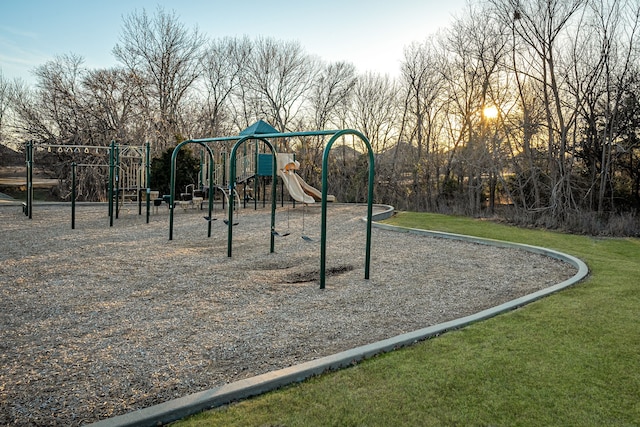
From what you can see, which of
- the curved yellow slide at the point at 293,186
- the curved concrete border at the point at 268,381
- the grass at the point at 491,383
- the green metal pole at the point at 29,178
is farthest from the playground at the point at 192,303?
the curved yellow slide at the point at 293,186

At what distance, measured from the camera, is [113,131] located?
1958cm

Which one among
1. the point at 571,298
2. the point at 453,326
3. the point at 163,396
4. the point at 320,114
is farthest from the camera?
the point at 320,114

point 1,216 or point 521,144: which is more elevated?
point 521,144

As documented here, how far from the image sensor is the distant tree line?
1302 centimetres

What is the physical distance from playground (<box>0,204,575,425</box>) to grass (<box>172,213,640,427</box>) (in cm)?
41

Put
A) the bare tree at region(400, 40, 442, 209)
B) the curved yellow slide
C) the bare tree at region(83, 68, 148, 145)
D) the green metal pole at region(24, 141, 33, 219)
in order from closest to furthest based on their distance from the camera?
the green metal pole at region(24, 141, 33, 219) < the curved yellow slide < the bare tree at region(83, 68, 148, 145) < the bare tree at region(400, 40, 442, 209)

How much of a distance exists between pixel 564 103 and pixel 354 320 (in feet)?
41.2

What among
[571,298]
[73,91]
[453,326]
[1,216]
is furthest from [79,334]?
[73,91]

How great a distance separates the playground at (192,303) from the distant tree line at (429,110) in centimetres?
679

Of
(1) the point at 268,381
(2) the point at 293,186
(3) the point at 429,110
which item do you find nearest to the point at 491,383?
(1) the point at 268,381

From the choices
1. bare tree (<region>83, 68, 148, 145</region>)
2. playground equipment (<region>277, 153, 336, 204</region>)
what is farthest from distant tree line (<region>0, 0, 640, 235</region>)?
playground equipment (<region>277, 153, 336, 204</region>)

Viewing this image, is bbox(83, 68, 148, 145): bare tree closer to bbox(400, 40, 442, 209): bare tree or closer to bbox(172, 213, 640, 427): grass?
bbox(400, 40, 442, 209): bare tree

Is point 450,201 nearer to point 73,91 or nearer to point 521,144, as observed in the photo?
point 521,144

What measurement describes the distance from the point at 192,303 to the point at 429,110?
18573mm
